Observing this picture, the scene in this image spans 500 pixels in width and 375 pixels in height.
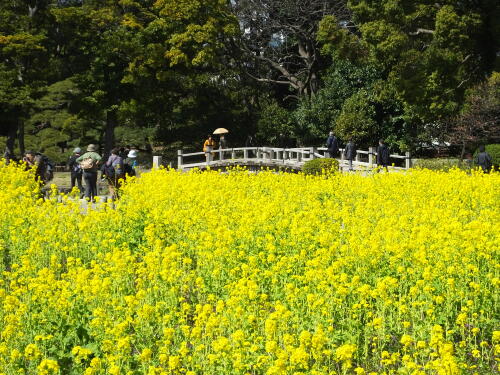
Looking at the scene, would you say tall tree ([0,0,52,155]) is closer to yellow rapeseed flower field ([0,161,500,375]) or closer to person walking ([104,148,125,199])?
person walking ([104,148,125,199])

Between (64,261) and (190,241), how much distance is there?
1.90 meters

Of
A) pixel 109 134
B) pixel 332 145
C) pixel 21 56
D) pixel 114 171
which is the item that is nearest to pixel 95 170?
pixel 114 171

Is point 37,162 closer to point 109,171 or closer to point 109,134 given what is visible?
point 109,171

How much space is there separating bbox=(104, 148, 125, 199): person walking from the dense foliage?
36.3 ft

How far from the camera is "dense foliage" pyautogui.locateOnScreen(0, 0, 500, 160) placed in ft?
78.1

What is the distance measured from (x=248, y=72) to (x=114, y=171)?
20924 mm

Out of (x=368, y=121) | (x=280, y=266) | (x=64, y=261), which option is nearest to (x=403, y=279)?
(x=280, y=266)

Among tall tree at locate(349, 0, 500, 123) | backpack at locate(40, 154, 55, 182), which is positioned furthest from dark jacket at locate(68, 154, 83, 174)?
tall tree at locate(349, 0, 500, 123)

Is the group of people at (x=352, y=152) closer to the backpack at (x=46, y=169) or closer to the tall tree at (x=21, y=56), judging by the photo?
the backpack at (x=46, y=169)

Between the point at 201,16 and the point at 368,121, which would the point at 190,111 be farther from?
the point at 368,121

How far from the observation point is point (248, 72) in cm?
3706

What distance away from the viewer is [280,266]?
7406 millimetres

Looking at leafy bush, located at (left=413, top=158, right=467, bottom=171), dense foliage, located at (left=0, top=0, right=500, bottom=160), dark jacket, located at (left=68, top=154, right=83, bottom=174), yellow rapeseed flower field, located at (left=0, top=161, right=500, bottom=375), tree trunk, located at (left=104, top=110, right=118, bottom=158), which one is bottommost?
yellow rapeseed flower field, located at (left=0, top=161, right=500, bottom=375)

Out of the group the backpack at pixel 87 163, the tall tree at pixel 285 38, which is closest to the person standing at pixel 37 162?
the backpack at pixel 87 163
